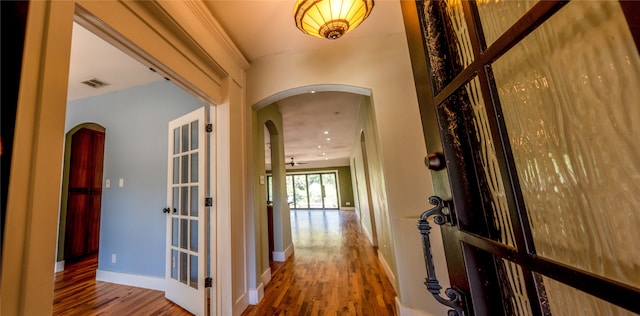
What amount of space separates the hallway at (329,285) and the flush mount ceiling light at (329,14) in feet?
7.93

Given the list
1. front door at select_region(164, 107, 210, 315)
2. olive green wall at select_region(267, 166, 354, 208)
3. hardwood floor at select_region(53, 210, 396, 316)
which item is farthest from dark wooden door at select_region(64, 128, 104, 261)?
olive green wall at select_region(267, 166, 354, 208)

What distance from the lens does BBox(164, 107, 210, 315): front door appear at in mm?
2012

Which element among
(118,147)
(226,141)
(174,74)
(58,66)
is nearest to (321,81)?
(226,141)

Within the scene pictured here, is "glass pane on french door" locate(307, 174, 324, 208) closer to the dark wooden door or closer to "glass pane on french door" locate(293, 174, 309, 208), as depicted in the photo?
"glass pane on french door" locate(293, 174, 309, 208)

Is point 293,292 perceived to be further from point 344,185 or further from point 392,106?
point 344,185

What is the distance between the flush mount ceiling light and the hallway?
2417mm

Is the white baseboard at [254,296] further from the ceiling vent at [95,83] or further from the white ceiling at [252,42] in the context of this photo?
the ceiling vent at [95,83]

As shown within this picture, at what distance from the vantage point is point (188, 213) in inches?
88.7

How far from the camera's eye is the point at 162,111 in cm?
285

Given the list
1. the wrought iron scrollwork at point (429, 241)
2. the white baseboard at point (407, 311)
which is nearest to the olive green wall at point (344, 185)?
the white baseboard at point (407, 311)

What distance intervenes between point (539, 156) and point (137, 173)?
3.77m

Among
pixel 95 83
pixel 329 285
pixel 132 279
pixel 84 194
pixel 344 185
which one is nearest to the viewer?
pixel 329 285

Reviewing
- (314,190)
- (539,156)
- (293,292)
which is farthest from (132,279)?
(314,190)

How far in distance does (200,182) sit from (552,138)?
232cm
